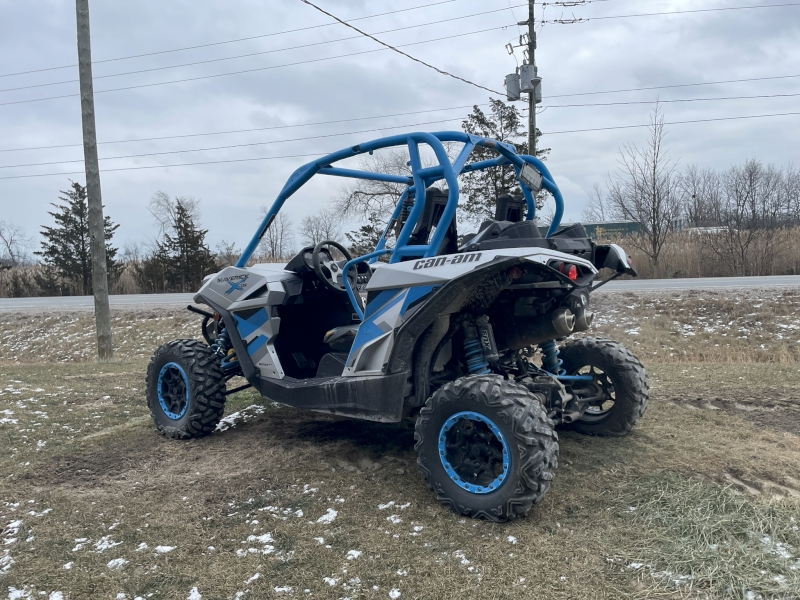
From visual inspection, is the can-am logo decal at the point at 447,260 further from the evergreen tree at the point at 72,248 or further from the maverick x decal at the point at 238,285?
the evergreen tree at the point at 72,248

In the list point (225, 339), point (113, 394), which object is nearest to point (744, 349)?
point (225, 339)

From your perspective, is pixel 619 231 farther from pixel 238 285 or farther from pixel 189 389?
pixel 189 389

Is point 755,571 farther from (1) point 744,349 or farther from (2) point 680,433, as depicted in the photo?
(1) point 744,349

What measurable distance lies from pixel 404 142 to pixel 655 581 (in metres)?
2.84

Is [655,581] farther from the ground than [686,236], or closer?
closer

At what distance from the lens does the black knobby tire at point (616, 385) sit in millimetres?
4512

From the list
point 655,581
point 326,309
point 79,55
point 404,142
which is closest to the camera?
point 655,581

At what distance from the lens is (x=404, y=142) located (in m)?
Answer: 4.13

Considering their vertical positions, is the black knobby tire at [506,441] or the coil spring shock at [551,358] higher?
the coil spring shock at [551,358]

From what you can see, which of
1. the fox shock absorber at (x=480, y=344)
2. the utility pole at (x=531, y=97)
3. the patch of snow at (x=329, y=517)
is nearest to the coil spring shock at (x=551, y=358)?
the fox shock absorber at (x=480, y=344)

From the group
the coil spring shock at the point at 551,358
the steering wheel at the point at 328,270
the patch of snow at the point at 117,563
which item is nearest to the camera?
the patch of snow at the point at 117,563

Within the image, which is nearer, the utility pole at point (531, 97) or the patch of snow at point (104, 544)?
the patch of snow at point (104, 544)

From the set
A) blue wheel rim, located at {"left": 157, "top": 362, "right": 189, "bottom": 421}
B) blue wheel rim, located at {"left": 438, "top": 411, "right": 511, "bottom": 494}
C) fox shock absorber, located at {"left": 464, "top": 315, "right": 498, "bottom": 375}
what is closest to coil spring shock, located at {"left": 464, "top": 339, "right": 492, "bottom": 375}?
fox shock absorber, located at {"left": 464, "top": 315, "right": 498, "bottom": 375}

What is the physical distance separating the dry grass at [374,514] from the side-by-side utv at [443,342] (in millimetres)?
293
